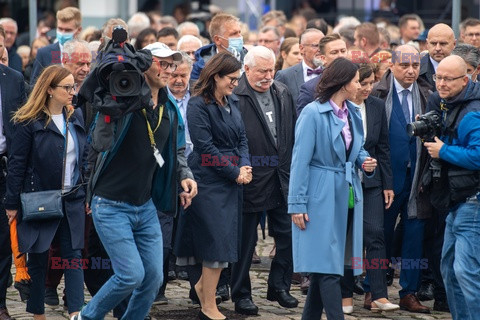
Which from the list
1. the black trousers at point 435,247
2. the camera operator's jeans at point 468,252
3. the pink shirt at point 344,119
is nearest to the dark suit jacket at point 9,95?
the pink shirt at point 344,119

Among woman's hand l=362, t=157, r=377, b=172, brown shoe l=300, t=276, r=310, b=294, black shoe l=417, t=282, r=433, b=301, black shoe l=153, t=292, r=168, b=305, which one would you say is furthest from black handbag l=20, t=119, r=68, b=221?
black shoe l=417, t=282, r=433, b=301

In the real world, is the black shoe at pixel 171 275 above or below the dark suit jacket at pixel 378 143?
below

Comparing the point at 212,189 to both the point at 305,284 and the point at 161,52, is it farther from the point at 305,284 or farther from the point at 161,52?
the point at 305,284

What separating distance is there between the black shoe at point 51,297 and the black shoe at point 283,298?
1.79 meters

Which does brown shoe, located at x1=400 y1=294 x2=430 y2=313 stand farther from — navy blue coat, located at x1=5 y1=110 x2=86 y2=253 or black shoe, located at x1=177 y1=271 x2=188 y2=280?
navy blue coat, located at x1=5 y1=110 x2=86 y2=253

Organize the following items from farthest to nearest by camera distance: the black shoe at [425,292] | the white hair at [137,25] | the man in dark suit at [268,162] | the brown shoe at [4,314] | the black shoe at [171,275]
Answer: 1. the white hair at [137,25]
2. the black shoe at [171,275]
3. the black shoe at [425,292]
4. the man in dark suit at [268,162]
5. the brown shoe at [4,314]

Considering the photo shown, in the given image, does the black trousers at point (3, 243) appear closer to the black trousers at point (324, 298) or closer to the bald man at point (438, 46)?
the black trousers at point (324, 298)

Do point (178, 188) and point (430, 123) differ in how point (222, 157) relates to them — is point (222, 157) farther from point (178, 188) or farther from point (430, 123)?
point (430, 123)

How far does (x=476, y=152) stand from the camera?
24.7 ft

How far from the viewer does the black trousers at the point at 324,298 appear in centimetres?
742

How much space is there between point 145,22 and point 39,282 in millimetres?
7828

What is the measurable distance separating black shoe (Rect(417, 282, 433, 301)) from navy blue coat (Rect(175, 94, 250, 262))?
195cm

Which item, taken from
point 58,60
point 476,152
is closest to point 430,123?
point 476,152

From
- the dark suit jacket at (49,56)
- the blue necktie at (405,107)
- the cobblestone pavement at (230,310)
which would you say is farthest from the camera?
the dark suit jacket at (49,56)
